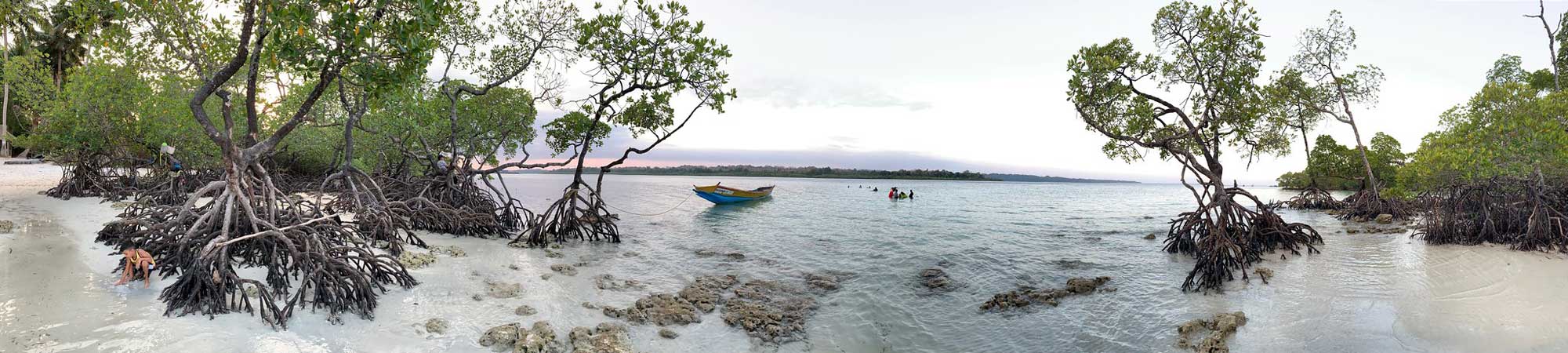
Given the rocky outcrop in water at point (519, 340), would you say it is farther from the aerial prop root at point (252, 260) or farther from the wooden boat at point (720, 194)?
the wooden boat at point (720, 194)

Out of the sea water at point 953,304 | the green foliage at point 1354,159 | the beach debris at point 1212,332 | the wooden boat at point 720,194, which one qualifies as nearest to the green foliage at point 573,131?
the sea water at point 953,304

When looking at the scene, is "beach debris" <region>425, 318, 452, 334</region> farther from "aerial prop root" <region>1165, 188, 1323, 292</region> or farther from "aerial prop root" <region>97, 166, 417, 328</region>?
"aerial prop root" <region>1165, 188, 1323, 292</region>

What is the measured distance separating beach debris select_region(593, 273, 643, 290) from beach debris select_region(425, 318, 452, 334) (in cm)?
283

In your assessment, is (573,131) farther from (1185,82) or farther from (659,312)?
(1185,82)

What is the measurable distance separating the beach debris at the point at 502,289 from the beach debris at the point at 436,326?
1315 mm

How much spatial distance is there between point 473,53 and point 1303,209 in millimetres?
35811

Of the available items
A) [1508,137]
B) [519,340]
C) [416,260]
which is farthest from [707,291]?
[1508,137]

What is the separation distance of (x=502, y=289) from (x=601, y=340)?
2496 millimetres

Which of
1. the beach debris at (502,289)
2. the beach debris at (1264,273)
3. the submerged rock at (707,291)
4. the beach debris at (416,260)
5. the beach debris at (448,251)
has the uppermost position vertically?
the beach debris at (1264,273)

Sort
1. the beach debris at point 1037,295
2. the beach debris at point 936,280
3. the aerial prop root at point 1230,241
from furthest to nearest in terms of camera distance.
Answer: the beach debris at point 936,280 < the aerial prop root at point 1230,241 < the beach debris at point 1037,295

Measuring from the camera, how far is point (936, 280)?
10.9 meters

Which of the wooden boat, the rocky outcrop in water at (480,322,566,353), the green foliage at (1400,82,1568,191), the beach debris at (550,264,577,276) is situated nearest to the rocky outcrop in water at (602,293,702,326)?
the rocky outcrop in water at (480,322,566,353)

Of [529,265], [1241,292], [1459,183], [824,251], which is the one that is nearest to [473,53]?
[529,265]

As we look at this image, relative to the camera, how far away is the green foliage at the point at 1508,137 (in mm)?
11227
